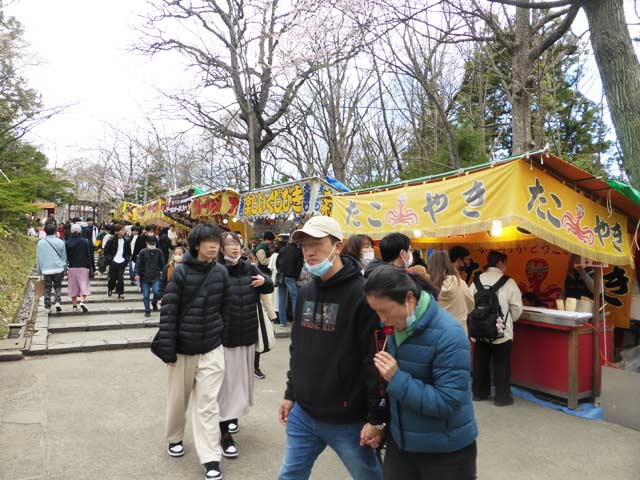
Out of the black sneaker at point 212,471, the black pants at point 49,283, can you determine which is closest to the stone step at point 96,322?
the black pants at point 49,283

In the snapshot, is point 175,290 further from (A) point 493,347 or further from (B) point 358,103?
(B) point 358,103

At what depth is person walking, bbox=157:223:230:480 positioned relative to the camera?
3.42 m

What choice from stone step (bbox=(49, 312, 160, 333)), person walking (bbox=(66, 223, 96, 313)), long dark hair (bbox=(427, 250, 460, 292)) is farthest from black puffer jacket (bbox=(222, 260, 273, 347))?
person walking (bbox=(66, 223, 96, 313))

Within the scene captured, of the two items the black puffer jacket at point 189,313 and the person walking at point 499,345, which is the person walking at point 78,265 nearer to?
the black puffer jacket at point 189,313

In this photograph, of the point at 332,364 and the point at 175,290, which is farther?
the point at 175,290

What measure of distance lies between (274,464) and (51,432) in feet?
7.29

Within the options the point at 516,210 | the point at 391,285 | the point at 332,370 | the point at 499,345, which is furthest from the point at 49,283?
the point at 391,285

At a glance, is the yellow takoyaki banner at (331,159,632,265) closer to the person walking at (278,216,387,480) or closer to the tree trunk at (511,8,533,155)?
the person walking at (278,216,387,480)

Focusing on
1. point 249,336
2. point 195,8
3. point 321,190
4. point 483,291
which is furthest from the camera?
point 195,8

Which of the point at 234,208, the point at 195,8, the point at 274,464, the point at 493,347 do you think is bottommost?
the point at 274,464

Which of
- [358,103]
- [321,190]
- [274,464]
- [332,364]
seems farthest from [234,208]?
[332,364]

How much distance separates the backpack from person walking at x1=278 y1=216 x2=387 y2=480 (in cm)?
328

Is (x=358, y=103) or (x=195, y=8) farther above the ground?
(x=195, y=8)

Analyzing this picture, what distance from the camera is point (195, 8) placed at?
55.1ft
